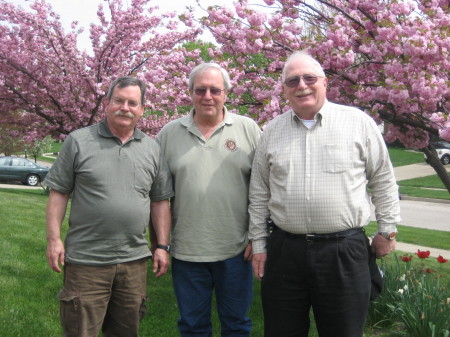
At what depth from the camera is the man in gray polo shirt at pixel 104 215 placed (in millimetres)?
2855

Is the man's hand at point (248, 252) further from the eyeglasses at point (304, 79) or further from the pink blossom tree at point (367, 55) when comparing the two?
the pink blossom tree at point (367, 55)

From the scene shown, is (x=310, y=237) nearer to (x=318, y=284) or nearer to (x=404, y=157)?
(x=318, y=284)

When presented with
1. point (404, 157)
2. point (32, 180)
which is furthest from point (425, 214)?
point (404, 157)

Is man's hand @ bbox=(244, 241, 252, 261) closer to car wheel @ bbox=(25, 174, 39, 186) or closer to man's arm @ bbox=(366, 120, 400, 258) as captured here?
man's arm @ bbox=(366, 120, 400, 258)

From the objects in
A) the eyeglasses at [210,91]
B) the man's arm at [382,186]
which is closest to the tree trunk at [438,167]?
the man's arm at [382,186]

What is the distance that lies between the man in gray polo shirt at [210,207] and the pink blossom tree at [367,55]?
6.78 ft

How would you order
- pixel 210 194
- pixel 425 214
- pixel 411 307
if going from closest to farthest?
pixel 210 194 < pixel 411 307 < pixel 425 214

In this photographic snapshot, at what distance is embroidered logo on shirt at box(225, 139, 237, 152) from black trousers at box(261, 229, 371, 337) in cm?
63

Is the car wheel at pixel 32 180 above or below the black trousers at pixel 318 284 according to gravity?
below

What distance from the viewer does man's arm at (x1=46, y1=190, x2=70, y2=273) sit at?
2.89m

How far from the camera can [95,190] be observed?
9.36 ft

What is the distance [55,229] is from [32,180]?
71.0 ft

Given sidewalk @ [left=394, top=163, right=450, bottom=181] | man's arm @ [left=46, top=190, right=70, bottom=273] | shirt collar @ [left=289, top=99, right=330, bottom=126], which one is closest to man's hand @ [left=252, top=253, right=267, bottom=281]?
shirt collar @ [left=289, top=99, right=330, bottom=126]

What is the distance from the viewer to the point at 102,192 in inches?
112
